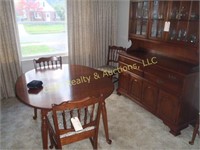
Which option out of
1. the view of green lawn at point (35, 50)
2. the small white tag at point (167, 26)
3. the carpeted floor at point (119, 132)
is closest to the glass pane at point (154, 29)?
the small white tag at point (167, 26)

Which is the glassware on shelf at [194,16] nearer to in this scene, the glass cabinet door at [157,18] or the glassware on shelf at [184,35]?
the glassware on shelf at [184,35]

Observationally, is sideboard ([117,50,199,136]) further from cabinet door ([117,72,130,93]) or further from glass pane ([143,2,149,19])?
glass pane ([143,2,149,19])

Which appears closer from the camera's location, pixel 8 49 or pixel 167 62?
pixel 167 62

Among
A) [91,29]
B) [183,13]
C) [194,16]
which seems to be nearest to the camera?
[194,16]

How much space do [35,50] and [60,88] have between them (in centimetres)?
179

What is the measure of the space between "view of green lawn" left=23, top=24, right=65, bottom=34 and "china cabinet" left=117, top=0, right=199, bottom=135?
142 cm

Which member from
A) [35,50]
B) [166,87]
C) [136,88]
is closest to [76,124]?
[166,87]

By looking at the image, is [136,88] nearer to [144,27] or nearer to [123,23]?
→ [144,27]

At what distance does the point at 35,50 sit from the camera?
11.5 ft

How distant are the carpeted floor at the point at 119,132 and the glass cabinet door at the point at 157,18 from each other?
123 cm

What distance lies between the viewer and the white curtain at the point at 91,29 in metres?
3.42

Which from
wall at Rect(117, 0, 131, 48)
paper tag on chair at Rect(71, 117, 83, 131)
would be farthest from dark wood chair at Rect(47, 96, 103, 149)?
wall at Rect(117, 0, 131, 48)

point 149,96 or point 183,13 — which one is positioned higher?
point 183,13

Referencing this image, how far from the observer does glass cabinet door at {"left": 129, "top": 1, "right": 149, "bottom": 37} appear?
2.81 m
